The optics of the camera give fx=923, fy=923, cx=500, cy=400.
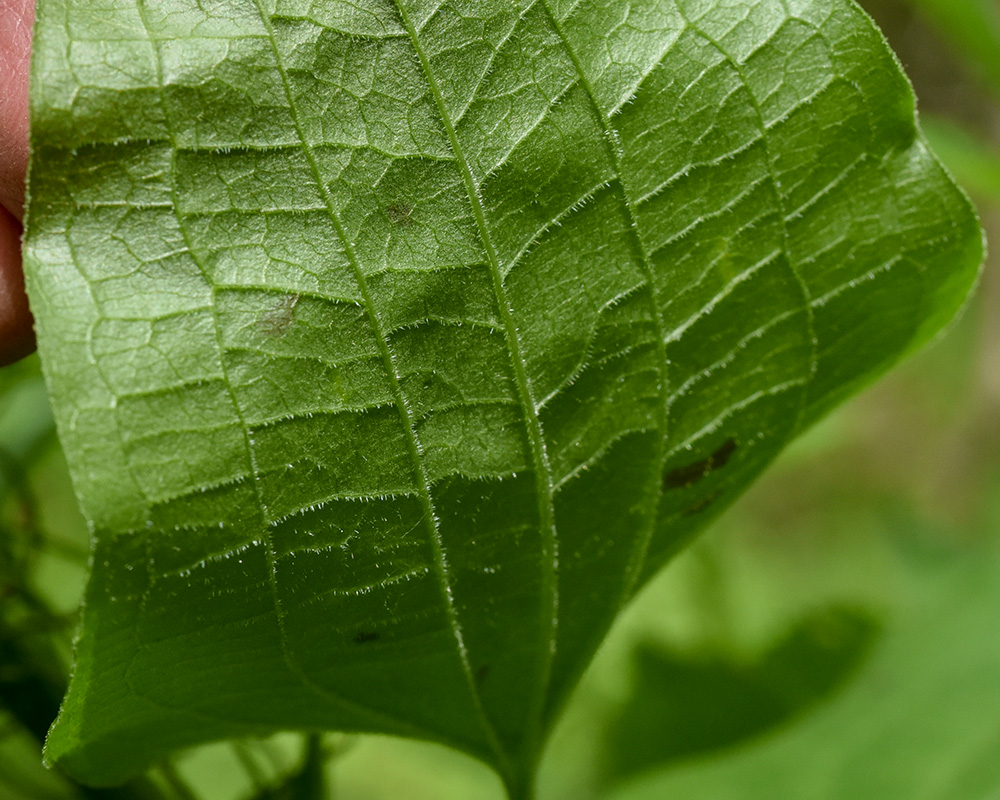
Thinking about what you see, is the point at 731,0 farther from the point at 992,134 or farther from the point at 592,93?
Result: the point at 992,134

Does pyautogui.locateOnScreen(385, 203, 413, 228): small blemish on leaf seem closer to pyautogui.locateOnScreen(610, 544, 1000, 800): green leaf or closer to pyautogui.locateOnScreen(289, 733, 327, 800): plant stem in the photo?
pyautogui.locateOnScreen(289, 733, 327, 800): plant stem

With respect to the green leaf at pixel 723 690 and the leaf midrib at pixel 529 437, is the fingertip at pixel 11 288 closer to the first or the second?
the leaf midrib at pixel 529 437

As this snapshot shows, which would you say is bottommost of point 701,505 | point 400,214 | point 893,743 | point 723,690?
point 723,690

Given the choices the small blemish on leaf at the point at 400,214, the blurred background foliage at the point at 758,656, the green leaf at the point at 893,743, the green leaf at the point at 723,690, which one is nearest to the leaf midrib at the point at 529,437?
the small blemish on leaf at the point at 400,214

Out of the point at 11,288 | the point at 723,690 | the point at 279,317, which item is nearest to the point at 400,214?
the point at 279,317

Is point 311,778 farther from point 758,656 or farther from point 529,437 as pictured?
point 758,656

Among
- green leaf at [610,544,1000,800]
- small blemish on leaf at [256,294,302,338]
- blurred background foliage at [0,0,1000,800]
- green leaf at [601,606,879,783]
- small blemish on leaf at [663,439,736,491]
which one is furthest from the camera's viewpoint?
green leaf at [601,606,879,783]

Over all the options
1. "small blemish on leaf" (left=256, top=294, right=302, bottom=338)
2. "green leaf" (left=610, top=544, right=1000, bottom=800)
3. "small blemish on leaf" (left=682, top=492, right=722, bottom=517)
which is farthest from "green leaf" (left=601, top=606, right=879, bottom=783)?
"small blemish on leaf" (left=256, top=294, right=302, bottom=338)
